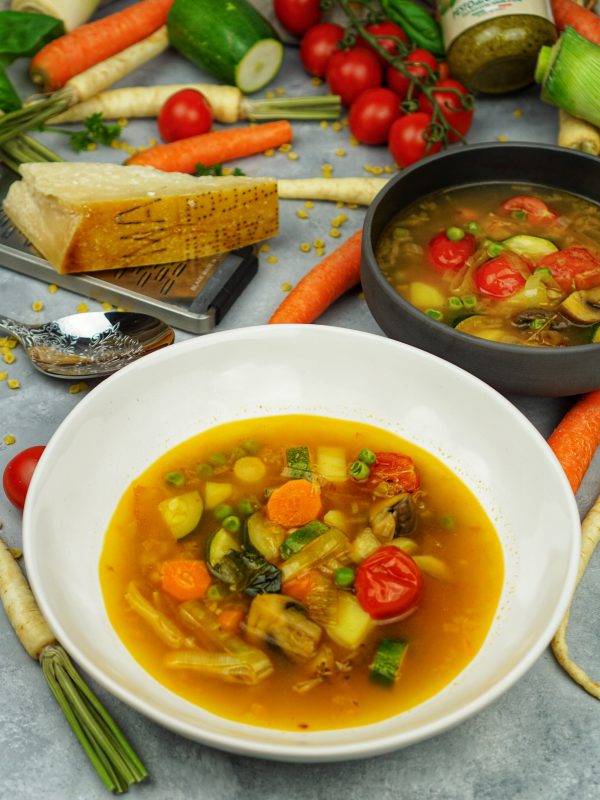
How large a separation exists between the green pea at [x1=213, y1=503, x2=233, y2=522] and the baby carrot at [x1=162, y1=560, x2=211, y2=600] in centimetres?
19

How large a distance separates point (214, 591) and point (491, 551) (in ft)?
2.85

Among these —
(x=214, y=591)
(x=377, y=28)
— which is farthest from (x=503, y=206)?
(x=214, y=591)

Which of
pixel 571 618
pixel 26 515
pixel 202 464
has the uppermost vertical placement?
pixel 26 515

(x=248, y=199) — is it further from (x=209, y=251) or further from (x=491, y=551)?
(x=491, y=551)

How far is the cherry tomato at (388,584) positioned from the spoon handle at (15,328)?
183 centimetres

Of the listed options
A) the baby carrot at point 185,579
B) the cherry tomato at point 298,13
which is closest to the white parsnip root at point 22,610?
the baby carrot at point 185,579

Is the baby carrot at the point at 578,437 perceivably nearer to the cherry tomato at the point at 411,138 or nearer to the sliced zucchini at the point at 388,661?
the sliced zucchini at the point at 388,661

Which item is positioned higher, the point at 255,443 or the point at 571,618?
the point at 255,443

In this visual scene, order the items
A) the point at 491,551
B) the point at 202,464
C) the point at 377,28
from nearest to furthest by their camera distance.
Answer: the point at 491,551 → the point at 202,464 → the point at 377,28

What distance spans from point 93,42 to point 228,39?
2.48ft

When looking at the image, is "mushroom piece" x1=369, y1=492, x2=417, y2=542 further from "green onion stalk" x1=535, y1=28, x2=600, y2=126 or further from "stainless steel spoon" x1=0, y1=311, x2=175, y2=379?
"green onion stalk" x1=535, y1=28, x2=600, y2=126

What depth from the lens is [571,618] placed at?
9.93 ft

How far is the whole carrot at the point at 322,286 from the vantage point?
12.8ft

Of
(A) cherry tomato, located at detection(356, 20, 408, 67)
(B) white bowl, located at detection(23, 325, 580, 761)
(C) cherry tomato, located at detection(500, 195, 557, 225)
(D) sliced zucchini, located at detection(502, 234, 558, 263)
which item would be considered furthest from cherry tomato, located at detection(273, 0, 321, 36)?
(B) white bowl, located at detection(23, 325, 580, 761)
